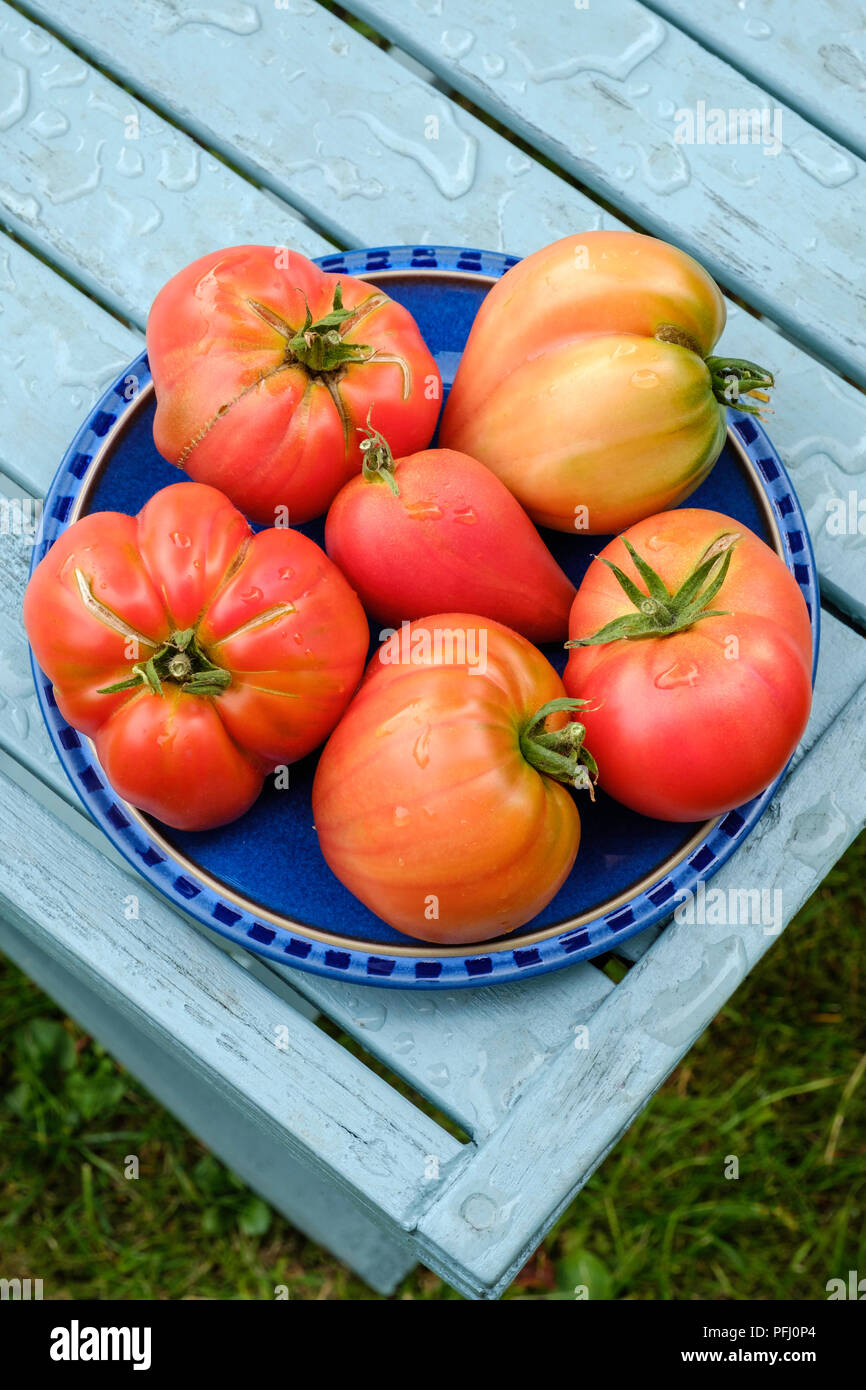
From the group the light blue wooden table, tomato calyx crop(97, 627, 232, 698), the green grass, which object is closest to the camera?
tomato calyx crop(97, 627, 232, 698)

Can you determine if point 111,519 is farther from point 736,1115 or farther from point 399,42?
point 736,1115

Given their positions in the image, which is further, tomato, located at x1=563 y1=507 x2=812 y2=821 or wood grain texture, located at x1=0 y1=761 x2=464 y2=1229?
wood grain texture, located at x1=0 y1=761 x2=464 y2=1229

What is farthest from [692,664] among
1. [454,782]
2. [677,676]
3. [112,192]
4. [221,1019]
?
[112,192]

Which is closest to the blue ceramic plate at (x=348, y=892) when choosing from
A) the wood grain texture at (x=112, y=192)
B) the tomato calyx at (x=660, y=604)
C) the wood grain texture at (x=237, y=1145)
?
the tomato calyx at (x=660, y=604)

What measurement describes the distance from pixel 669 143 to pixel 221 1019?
0.77 m

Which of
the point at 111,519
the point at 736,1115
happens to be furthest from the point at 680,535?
the point at 736,1115

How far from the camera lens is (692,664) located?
721mm

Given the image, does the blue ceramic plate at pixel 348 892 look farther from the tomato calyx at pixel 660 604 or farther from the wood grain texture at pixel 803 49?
the wood grain texture at pixel 803 49

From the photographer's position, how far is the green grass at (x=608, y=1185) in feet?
4.18

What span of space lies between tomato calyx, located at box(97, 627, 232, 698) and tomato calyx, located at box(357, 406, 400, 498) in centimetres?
15

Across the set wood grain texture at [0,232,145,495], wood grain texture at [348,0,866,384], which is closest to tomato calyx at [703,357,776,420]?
wood grain texture at [348,0,866,384]

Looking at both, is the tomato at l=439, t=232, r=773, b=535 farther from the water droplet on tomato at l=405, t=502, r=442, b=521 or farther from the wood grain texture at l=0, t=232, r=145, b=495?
the wood grain texture at l=0, t=232, r=145, b=495

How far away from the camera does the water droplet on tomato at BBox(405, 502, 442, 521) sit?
0.76 m

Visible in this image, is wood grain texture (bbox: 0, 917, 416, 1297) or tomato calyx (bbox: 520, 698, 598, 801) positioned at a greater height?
tomato calyx (bbox: 520, 698, 598, 801)
